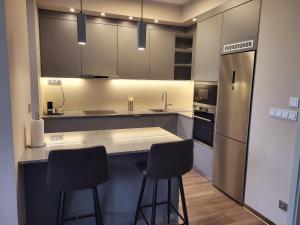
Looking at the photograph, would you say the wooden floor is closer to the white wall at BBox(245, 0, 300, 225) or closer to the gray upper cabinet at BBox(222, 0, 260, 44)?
the white wall at BBox(245, 0, 300, 225)

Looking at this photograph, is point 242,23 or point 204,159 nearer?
point 242,23

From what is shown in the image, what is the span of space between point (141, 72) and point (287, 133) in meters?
2.72

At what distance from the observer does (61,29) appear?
12.1 feet

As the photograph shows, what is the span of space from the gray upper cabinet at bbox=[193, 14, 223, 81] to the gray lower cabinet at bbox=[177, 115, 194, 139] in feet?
2.57

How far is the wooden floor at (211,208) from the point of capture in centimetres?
255

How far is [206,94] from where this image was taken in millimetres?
3488

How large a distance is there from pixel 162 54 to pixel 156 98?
0.97 m

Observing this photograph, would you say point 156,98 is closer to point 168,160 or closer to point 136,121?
point 136,121

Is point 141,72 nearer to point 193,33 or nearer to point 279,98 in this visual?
point 193,33

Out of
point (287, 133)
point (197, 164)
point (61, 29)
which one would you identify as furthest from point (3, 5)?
point (197, 164)

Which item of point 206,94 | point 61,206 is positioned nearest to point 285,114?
point 206,94

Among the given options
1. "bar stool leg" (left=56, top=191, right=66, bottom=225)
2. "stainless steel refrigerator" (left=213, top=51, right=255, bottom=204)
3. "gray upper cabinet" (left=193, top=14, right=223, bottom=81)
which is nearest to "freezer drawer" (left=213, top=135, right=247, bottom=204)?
"stainless steel refrigerator" (left=213, top=51, right=255, bottom=204)

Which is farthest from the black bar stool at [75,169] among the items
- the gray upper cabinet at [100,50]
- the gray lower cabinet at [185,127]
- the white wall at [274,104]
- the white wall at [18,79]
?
the gray upper cabinet at [100,50]

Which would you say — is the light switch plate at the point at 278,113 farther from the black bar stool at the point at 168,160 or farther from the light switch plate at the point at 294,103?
the black bar stool at the point at 168,160
